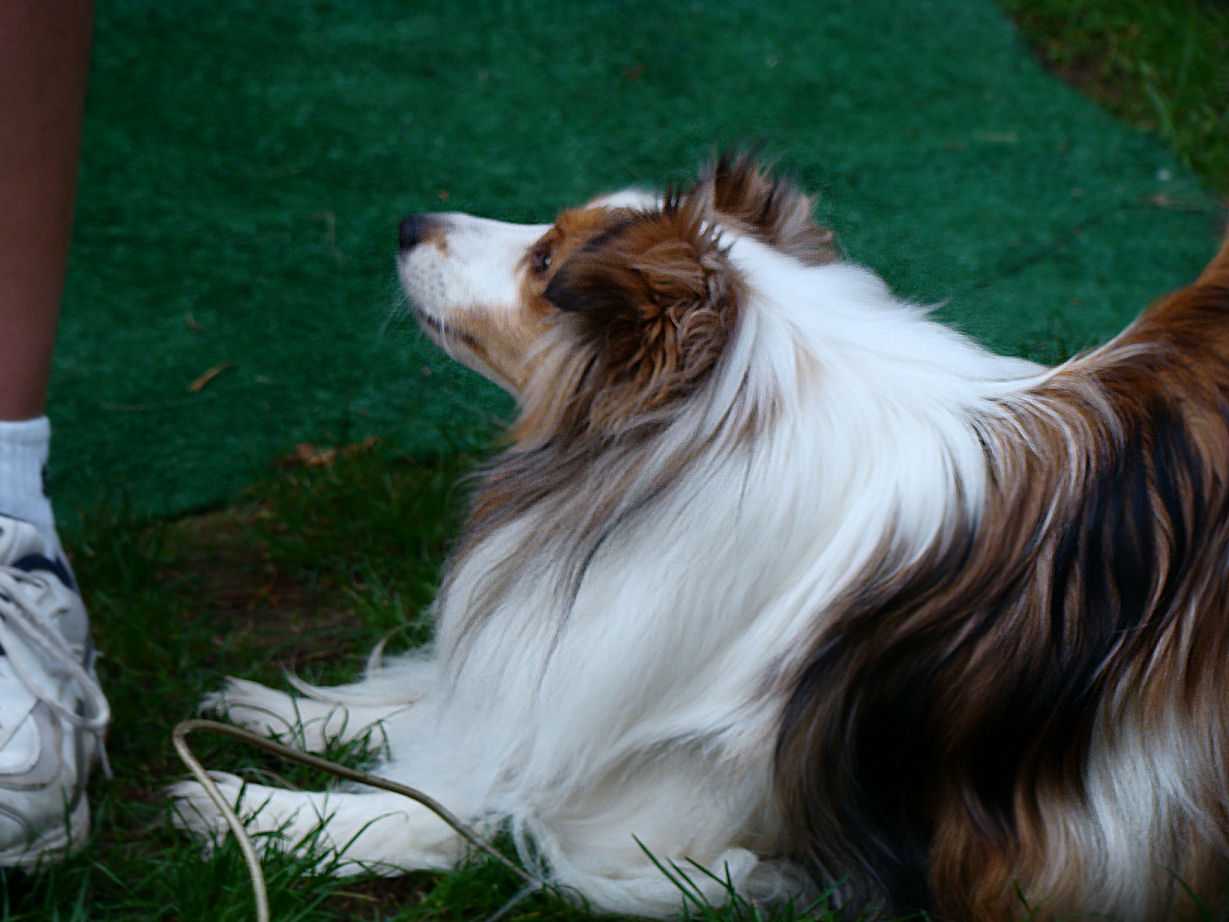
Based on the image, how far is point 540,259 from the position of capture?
1.92 metres

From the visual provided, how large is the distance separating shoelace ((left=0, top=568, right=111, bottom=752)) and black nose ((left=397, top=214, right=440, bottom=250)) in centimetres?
81

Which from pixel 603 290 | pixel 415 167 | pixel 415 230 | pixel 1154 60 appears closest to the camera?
pixel 603 290

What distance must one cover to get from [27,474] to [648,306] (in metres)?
1.17

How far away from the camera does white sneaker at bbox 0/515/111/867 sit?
6.08ft

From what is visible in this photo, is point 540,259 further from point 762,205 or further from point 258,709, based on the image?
point 258,709

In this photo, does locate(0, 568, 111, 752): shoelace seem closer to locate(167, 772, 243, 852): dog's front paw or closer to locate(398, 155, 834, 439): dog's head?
locate(167, 772, 243, 852): dog's front paw

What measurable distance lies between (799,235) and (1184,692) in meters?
0.83

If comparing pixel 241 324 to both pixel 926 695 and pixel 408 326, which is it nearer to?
pixel 408 326

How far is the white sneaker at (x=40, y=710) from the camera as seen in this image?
1853 mm

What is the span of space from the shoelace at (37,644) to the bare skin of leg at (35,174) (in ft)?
0.99

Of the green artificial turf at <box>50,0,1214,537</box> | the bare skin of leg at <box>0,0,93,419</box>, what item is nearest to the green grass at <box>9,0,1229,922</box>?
the green artificial turf at <box>50,0,1214,537</box>


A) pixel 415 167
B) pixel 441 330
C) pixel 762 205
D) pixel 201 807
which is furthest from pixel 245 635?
pixel 415 167

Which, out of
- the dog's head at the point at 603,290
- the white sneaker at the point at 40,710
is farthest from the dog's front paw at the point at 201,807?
the dog's head at the point at 603,290

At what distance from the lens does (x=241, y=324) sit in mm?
3537
